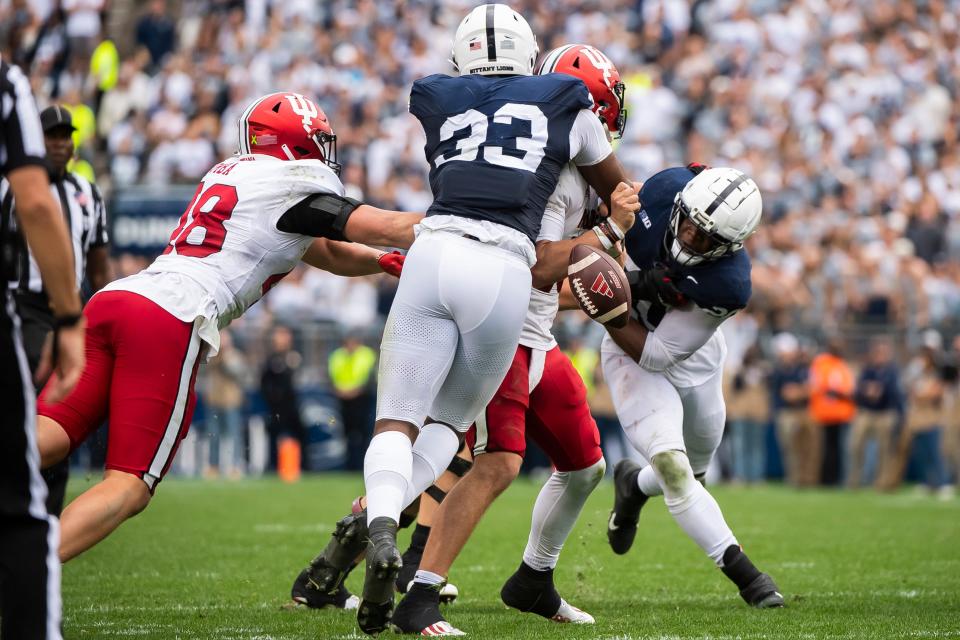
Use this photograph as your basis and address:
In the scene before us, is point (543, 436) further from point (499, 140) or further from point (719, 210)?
point (499, 140)

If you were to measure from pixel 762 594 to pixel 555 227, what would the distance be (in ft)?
5.55

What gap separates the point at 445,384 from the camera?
471 cm

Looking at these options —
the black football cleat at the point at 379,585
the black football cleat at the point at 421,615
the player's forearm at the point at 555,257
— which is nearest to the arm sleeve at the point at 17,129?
the black football cleat at the point at 379,585

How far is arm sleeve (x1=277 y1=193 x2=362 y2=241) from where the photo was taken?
15.3 ft

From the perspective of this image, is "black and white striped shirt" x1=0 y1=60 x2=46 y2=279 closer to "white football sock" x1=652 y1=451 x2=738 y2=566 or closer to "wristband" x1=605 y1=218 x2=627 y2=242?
"wristband" x1=605 y1=218 x2=627 y2=242

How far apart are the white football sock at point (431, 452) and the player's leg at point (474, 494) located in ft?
0.96

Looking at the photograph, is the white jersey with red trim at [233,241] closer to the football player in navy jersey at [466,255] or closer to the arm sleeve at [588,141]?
the football player in navy jersey at [466,255]

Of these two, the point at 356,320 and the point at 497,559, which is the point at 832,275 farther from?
the point at 497,559

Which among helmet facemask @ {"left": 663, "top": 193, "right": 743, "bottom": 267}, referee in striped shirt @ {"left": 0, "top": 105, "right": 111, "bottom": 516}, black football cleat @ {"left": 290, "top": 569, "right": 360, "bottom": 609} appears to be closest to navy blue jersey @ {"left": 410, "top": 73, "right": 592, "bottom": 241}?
helmet facemask @ {"left": 663, "top": 193, "right": 743, "bottom": 267}

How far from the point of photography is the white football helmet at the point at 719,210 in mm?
5371

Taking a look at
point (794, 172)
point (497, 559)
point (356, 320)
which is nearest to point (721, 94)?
point (794, 172)

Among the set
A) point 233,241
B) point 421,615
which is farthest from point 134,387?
point 421,615

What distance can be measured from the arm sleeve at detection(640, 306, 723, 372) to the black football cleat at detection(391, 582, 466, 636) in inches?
58.4

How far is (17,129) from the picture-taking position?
3.43 metres
